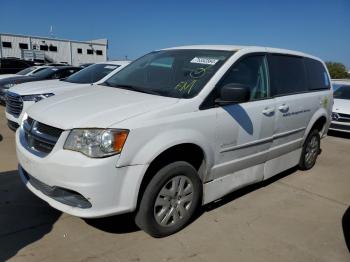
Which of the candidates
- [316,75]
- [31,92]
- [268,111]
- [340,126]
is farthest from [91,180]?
[340,126]

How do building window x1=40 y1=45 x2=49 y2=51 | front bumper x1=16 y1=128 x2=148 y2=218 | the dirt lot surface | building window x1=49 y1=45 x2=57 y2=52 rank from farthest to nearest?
building window x1=49 y1=45 x2=57 y2=52, building window x1=40 y1=45 x2=49 y2=51, the dirt lot surface, front bumper x1=16 y1=128 x2=148 y2=218

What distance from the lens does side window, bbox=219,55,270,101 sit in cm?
403

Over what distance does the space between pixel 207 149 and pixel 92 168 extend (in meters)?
1.21

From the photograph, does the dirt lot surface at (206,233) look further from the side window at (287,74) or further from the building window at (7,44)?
the building window at (7,44)

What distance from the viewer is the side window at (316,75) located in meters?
5.61

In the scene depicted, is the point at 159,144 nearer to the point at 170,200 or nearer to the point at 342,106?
the point at 170,200

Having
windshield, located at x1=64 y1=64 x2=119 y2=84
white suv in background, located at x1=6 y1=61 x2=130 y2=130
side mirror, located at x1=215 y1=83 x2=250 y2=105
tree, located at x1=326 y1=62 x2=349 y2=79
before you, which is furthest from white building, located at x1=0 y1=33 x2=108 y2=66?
side mirror, located at x1=215 y1=83 x2=250 y2=105

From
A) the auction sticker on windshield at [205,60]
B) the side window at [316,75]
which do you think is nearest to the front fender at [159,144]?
the auction sticker on windshield at [205,60]

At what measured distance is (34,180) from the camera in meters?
3.47

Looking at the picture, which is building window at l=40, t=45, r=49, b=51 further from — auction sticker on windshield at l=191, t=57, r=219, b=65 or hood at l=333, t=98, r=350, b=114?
auction sticker on windshield at l=191, t=57, r=219, b=65

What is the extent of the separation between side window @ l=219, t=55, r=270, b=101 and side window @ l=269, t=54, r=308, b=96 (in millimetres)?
154

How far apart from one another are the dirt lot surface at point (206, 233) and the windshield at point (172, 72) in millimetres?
1383

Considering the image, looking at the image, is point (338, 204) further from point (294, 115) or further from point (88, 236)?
point (88, 236)

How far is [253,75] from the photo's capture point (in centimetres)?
434
